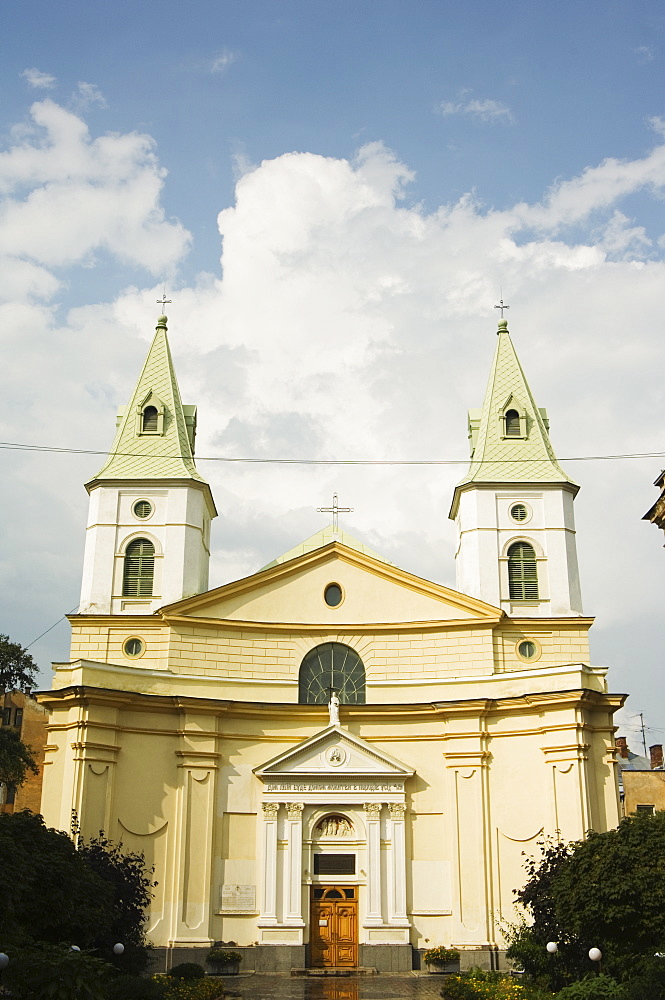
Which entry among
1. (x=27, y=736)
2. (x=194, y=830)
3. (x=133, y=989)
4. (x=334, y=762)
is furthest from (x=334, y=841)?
(x=27, y=736)

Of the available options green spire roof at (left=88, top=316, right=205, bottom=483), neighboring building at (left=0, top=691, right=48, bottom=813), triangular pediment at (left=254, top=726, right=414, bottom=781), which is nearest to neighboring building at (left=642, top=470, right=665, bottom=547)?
triangular pediment at (left=254, top=726, right=414, bottom=781)

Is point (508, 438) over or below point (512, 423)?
below

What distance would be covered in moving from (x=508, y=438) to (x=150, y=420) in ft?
48.4

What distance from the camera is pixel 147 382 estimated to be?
4594 cm

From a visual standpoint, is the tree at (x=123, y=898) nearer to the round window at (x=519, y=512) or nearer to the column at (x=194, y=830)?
the column at (x=194, y=830)

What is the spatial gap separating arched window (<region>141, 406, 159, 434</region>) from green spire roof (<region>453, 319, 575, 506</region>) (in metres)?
12.6

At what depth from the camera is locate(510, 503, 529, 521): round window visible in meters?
42.9

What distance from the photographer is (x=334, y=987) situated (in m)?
31.8

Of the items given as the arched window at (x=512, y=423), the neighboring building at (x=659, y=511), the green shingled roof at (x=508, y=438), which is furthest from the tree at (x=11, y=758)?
the neighboring building at (x=659, y=511)

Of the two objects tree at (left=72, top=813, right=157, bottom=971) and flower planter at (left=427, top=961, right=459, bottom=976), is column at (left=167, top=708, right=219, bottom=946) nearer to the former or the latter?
tree at (left=72, top=813, right=157, bottom=971)

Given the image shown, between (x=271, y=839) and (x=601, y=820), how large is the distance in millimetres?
10863

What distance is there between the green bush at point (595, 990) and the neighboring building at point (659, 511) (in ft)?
32.0

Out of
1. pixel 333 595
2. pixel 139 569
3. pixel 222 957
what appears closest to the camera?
pixel 222 957

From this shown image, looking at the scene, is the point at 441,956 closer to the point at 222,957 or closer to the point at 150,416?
the point at 222,957
